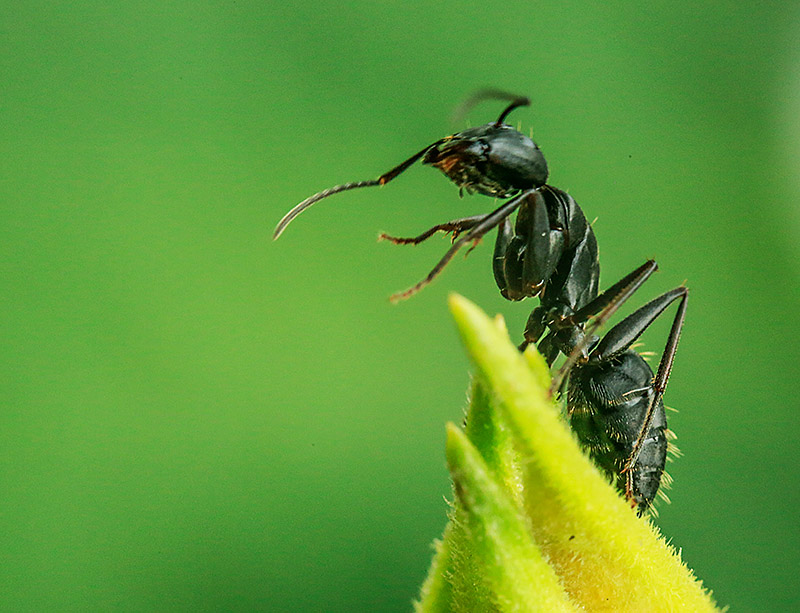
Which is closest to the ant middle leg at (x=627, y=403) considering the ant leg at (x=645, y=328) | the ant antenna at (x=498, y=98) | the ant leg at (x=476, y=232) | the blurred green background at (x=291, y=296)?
the ant leg at (x=645, y=328)

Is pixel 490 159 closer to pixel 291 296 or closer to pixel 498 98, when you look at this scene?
pixel 498 98

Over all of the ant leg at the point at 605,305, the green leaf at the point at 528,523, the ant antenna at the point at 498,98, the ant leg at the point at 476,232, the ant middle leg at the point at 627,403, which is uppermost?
the ant antenna at the point at 498,98

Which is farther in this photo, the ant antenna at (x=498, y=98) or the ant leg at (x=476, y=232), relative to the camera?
the ant antenna at (x=498, y=98)

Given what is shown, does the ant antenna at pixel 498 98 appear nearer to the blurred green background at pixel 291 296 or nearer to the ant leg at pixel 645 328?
the ant leg at pixel 645 328

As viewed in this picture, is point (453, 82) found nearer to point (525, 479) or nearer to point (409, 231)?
point (409, 231)

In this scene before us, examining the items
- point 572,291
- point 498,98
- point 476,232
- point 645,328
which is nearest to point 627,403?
point 645,328

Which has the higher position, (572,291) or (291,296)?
(291,296)

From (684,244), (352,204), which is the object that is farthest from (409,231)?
(684,244)

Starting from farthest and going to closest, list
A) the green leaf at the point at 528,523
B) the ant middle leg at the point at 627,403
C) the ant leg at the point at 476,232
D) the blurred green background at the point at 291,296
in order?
1. the blurred green background at the point at 291,296
2. the ant middle leg at the point at 627,403
3. the ant leg at the point at 476,232
4. the green leaf at the point at 528,523
